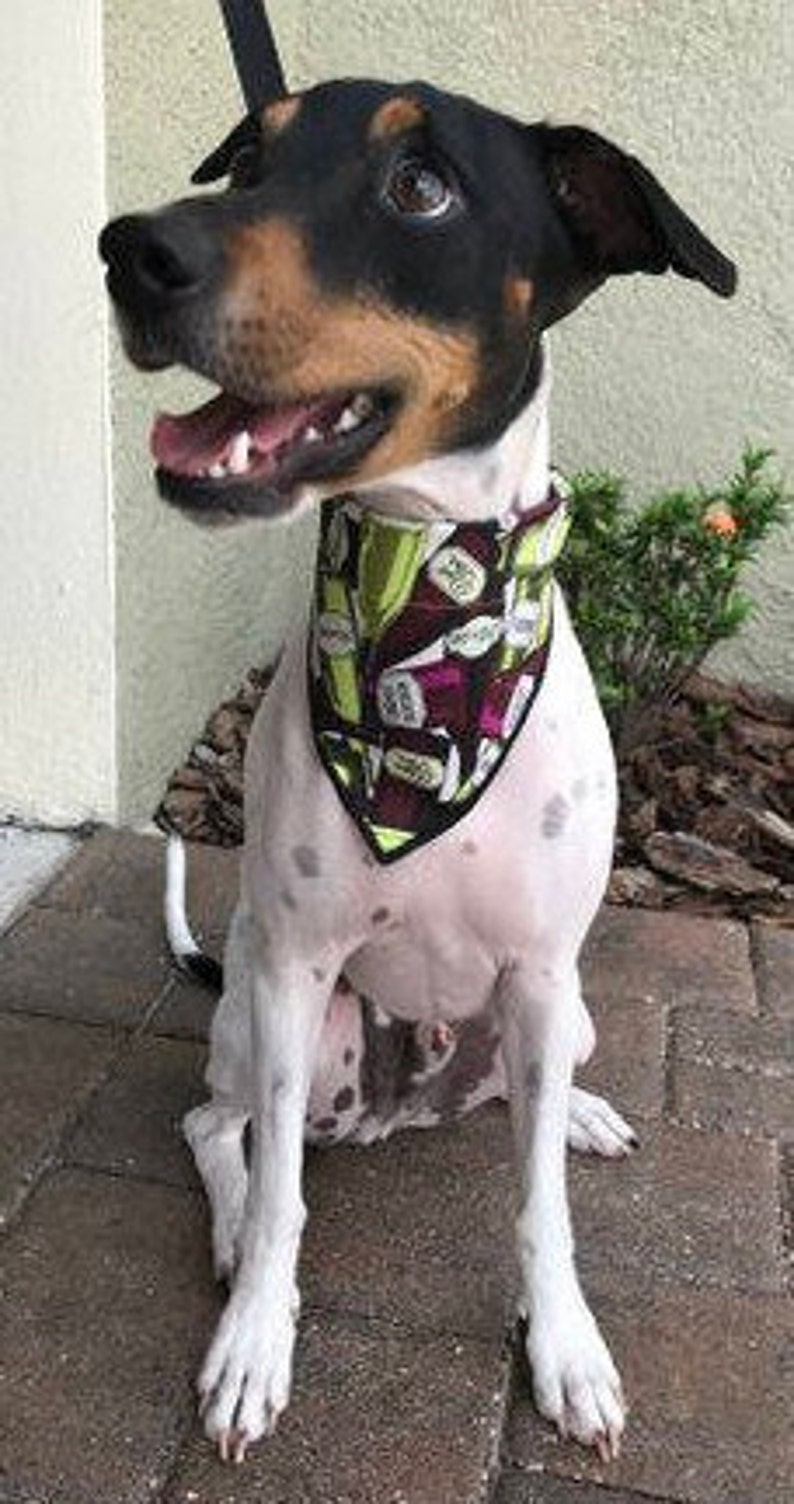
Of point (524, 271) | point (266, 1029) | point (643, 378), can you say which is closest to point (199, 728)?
point (643, 378)

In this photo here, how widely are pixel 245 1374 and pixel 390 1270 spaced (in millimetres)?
394

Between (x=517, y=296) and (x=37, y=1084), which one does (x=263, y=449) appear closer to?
(x=517, y=296)

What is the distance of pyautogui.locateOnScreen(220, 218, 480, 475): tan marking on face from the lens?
6.71 ft

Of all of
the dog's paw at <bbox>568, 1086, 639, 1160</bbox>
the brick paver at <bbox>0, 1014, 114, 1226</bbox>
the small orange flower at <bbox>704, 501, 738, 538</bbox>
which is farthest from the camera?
the small orange flower at <bbox>704, 501, 738, 538</bbox>

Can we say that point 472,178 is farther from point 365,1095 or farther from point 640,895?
point 640,895

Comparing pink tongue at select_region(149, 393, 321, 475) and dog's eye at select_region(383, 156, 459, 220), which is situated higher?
dog's eye at select_region(383, 156, 459, 220)

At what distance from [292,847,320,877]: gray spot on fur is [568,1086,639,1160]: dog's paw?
94 centimetres

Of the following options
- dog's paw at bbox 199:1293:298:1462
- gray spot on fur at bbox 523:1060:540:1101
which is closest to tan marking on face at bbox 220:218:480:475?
gray spot on fur at bbox 523:1060:540:1101

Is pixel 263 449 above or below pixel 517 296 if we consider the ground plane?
below

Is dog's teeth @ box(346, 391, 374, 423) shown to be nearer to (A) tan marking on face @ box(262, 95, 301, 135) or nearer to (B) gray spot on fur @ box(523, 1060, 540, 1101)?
(A) tan marking on face @ box(262, 95, 301, 135)

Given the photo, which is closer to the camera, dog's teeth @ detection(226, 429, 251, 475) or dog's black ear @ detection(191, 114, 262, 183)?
dog's teeth @ detection(226, 429, 251, 475)

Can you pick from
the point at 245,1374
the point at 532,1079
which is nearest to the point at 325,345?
the point at 532,1079

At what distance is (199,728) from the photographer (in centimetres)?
493

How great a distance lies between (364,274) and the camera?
7.03ft
